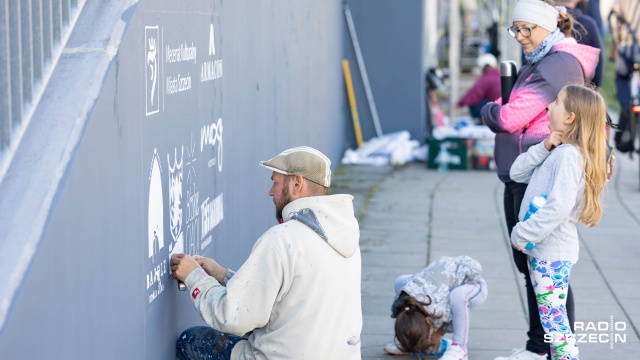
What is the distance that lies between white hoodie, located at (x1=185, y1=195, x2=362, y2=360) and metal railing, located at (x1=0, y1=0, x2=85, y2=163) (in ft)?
3.33

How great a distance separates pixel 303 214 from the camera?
3721 mm

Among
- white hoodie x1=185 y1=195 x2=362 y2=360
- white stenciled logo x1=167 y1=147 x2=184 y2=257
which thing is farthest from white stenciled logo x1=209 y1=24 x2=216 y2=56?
white hoodie x1=185 y1=195 x2=362 y2=360

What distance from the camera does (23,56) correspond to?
3002 millimetres

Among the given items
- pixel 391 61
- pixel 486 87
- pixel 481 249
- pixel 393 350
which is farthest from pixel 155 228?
pixel 486 87

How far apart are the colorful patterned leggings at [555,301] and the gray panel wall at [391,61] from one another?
9053 millimetres

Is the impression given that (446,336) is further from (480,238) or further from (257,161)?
(480,238)

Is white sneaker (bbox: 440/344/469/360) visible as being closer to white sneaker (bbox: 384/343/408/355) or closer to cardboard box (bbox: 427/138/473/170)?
white sneaker (bbox: 384/343/408/355)

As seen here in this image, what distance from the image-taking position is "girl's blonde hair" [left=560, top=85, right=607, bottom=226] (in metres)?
4.55

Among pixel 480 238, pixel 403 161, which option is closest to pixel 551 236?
pixel 480 238

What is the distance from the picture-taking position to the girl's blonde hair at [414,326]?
16.8 feet

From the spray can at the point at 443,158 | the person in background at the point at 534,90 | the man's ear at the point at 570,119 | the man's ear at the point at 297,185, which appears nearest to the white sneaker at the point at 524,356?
the person in background at the point at 534,90

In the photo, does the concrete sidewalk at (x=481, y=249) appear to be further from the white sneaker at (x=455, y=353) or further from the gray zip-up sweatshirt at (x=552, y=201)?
the gray zip-up sweatshirt at (x=552, y=201)

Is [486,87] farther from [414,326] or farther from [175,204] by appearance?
[175,204]

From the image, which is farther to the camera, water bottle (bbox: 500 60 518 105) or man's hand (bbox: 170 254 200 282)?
water bottle (bbox: 500 60 518 105)
